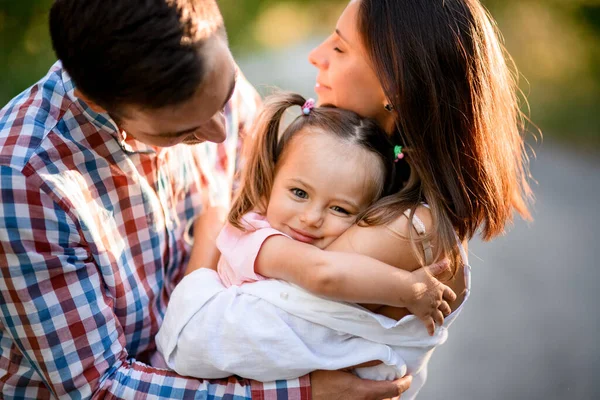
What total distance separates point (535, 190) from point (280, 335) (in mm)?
2518

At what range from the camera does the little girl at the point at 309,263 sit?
4.48 feet

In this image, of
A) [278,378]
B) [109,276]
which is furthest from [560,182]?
[109,276]

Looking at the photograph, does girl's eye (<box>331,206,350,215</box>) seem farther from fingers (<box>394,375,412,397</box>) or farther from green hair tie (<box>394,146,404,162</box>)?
fingers (<box>394,375,412,397</box>)

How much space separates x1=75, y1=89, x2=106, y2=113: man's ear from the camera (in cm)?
Answer: 130

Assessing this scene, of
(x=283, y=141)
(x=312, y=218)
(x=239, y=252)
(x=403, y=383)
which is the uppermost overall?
(x=283, y=141)

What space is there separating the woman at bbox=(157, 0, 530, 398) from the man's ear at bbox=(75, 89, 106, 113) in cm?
48

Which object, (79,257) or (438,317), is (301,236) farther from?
(79,257)

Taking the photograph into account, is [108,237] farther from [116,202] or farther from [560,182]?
[560,182]

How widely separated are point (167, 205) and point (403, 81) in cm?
70

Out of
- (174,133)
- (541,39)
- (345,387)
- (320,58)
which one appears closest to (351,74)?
(320,58)

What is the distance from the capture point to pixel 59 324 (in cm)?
134

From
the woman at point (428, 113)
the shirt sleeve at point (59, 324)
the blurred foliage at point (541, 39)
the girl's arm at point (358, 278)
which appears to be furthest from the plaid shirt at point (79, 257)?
the blurred foliage at point (541, 39)

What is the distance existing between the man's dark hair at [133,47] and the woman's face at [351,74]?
0.42 meters

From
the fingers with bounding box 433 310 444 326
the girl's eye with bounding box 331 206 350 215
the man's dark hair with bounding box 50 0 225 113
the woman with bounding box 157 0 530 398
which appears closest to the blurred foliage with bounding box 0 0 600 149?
the woman with bounding box 157 0 530 398
